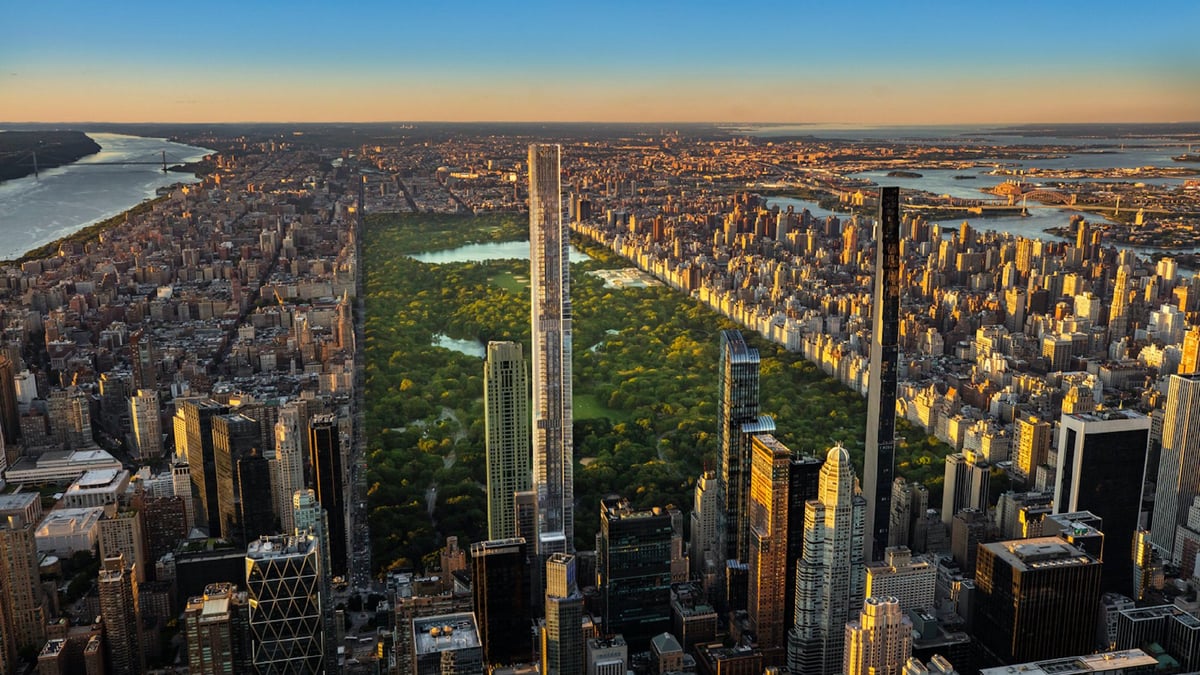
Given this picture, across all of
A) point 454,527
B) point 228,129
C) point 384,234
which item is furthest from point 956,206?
point 228,129

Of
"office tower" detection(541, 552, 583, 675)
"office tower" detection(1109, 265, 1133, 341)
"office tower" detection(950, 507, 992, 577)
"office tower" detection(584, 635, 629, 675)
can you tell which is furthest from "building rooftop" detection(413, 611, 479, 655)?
"office tower" detection(1109, 265, 1133, 341)

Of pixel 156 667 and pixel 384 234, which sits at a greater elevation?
pixel 384 234

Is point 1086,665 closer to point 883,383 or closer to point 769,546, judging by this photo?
point 769,546

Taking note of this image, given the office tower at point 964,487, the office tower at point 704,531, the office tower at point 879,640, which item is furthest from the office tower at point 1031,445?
the office tower at point 879,640

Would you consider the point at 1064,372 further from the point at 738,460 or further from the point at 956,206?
the point at 738,460

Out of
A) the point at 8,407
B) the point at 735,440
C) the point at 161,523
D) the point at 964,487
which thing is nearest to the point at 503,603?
the point at 735,440

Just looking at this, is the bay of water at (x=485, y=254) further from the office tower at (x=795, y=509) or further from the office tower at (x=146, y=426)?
the office tower at (x=146, y=426)
